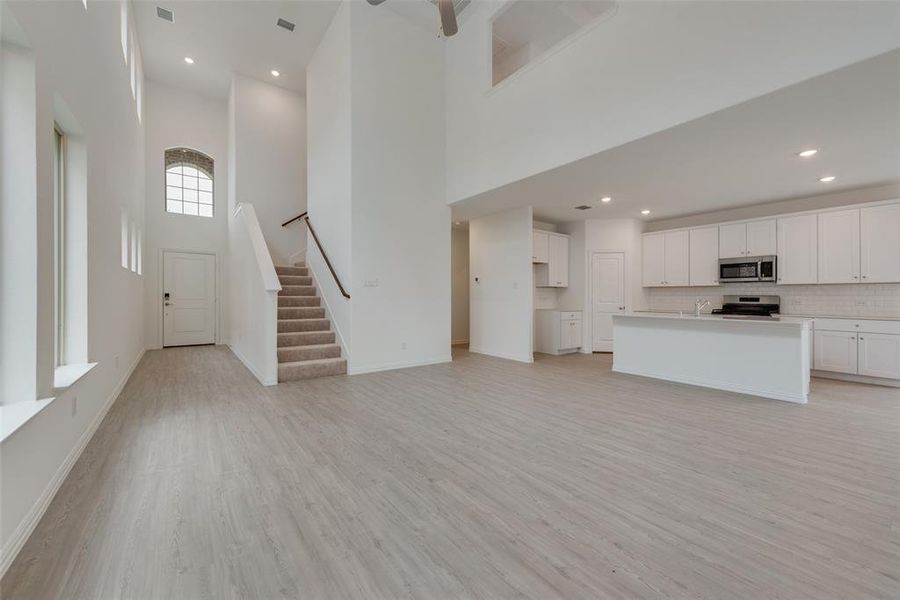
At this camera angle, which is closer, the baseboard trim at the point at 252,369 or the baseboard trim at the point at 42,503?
the baseboard trim at the point at 42,503

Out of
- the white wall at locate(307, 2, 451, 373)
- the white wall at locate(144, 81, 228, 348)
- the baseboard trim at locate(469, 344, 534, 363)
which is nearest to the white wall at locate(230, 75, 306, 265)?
the white wall at locate(144, 81, 228, 348)

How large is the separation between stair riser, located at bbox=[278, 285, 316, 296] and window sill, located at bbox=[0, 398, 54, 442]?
4334 mm

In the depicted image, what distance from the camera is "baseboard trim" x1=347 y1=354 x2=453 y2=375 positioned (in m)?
5.18

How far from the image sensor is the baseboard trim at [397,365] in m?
5.18

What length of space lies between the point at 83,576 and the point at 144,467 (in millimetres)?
A: 1074

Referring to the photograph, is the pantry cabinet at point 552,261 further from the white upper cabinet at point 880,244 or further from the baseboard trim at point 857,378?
the white upper cabinet at point 880,244

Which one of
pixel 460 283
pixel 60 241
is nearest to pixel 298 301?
pixel 60 241

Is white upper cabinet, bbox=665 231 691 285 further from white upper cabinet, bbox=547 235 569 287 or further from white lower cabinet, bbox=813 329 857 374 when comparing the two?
white lower cabinet, bbox=813 329 857 374

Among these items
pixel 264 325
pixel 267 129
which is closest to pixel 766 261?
pixel 264 325

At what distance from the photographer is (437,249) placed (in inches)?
241

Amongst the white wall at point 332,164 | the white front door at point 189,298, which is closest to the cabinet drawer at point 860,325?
the white wall at point 332,164

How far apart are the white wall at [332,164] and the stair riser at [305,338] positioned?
196mm

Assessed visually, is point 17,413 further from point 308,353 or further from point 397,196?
point 397,196

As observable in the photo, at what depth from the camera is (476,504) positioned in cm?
196
